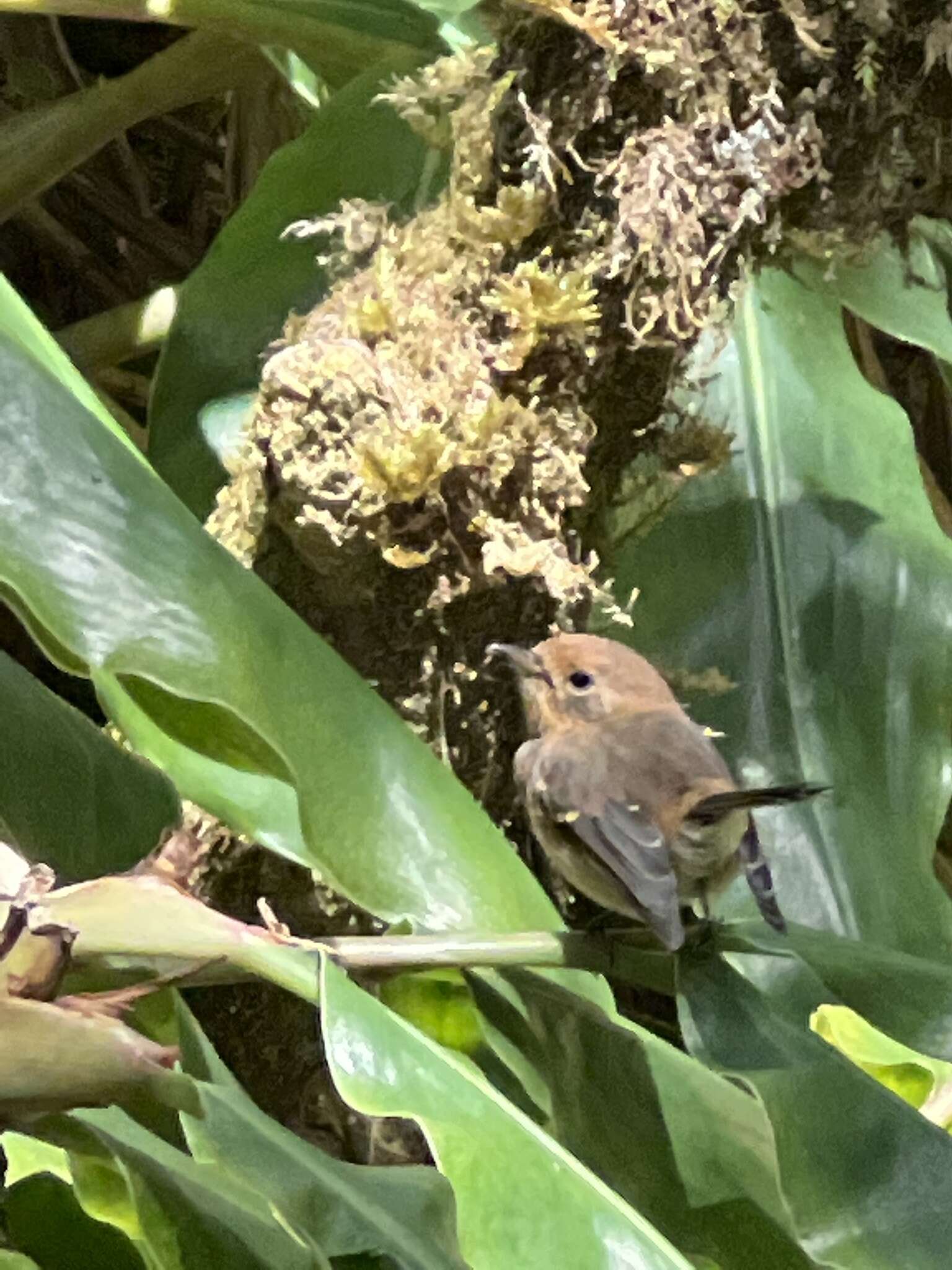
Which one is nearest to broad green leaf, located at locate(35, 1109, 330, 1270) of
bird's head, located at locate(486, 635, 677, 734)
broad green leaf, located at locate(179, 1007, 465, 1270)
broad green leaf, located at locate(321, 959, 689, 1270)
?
broad green leaf, located at locate(179, 1007, 465, 1270)

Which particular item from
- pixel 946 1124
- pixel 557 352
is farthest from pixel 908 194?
pixel 946 1124

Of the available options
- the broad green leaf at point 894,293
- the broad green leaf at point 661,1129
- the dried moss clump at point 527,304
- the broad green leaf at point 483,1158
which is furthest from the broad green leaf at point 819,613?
the broad green leaf at point 483,1158

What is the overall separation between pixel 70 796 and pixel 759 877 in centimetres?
37

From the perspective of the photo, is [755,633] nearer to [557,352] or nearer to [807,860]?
[807,860]

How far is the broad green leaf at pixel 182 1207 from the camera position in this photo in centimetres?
61

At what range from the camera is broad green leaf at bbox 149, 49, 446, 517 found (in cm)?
105

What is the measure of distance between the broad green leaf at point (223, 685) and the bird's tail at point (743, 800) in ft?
0.36

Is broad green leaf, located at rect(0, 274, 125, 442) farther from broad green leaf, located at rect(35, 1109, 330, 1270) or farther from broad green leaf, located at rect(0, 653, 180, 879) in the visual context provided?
broad green leaf, located at rect(35, 1109, 330, 1270)

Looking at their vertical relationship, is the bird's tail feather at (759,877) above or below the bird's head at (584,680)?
below

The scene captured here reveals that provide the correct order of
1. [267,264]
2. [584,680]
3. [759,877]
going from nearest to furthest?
[759,877] < [584,680] < [267,264]

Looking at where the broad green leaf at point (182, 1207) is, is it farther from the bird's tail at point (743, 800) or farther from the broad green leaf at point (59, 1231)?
the bird's tail at point (743, 800)

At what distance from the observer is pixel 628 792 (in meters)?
0.75

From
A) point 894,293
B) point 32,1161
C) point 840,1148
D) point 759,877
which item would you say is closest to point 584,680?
point 759,877

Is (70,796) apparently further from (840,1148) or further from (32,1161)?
(840,1148)
